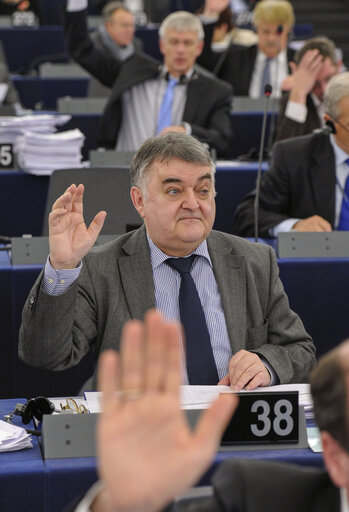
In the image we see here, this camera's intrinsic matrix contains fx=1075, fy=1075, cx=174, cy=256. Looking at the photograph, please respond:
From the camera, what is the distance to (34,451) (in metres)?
2.00

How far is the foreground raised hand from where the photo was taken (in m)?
1.16

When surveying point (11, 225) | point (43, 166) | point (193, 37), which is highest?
point (193, 37)

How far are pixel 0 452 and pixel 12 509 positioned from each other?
15 cm

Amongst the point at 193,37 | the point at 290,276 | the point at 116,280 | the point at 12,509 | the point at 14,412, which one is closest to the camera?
the point at 12,509

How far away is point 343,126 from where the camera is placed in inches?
147

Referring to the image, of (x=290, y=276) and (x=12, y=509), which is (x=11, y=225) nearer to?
(x=290, y=276)

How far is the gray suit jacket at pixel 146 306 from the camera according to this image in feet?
7.77

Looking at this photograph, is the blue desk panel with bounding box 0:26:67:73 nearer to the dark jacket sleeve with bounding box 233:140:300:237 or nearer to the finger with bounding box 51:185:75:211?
the dark jacket sleeve with bounding box 233:140:300:237

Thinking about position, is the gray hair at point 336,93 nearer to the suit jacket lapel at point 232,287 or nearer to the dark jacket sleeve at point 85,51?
the suit jacket lapel at point 232,287

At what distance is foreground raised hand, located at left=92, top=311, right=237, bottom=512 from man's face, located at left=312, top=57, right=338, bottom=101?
4125 mm

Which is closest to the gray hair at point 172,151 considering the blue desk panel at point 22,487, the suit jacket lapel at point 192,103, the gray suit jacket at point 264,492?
the blue desk panel at point 22,487

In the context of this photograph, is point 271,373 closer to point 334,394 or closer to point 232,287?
point 232,287

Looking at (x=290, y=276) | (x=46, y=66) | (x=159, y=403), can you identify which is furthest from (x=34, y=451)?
(x=46, y=66)

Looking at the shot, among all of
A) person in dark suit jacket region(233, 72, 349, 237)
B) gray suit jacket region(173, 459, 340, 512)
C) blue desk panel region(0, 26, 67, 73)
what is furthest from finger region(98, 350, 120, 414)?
blue desk panel region(0, 26, 67, 73)
